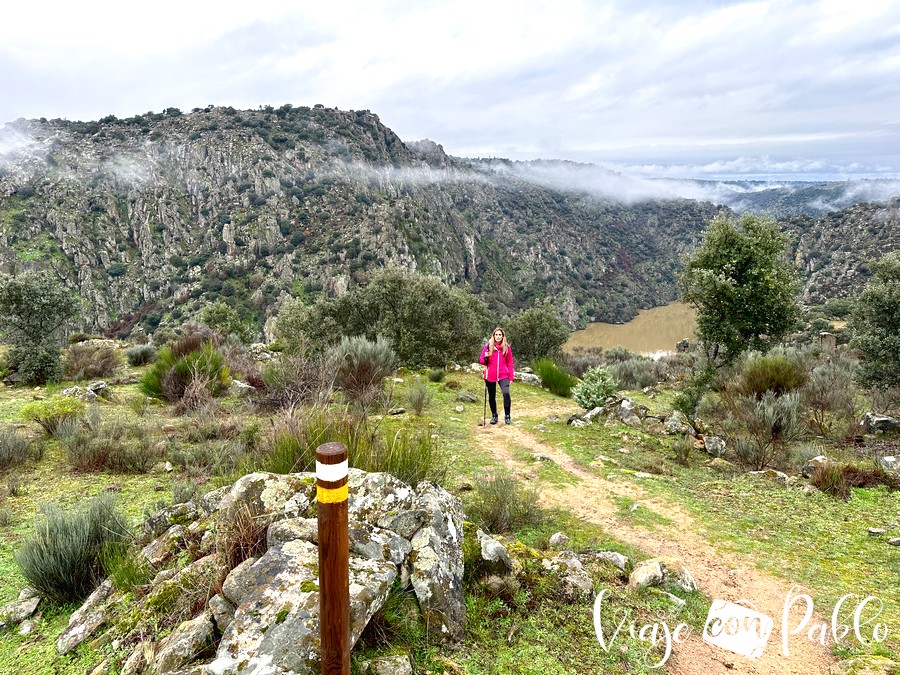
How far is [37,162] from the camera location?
74375 millimetres

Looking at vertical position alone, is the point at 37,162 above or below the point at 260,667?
above

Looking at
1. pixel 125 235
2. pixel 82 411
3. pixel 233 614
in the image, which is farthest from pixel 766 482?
pixel 125 235

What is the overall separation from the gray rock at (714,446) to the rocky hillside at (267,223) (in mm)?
45666

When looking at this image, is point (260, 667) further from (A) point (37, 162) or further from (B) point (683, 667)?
(A) point (37, 162)

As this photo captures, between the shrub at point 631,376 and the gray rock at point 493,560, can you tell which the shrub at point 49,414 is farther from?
the shrub at point 631,376

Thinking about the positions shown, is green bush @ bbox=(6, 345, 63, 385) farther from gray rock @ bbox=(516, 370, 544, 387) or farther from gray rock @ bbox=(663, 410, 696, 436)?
gray rock @ bbox=(663, 410, 696, 436)

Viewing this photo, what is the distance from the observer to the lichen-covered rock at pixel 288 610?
2074 millimetres

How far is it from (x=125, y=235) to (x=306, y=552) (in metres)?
84.9

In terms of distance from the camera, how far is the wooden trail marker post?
1.68m

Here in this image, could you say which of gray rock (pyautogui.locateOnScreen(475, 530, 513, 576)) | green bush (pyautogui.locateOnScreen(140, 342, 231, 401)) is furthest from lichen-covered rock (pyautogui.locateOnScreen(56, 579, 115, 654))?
green bush (pyautogui.locateOnScreen(140, 342, 231, 401))

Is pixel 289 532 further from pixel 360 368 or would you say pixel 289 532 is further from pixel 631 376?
pixel 631 376

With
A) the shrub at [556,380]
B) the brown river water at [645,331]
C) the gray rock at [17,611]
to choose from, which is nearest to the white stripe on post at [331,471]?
the gray rock at [17,611]

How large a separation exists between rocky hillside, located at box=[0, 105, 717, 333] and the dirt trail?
44.4m

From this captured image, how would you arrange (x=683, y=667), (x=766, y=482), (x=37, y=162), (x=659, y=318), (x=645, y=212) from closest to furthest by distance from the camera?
1. (x=683, y=667)
2. (x=766, y=482)
3. (x=37, y=162)
4. (x=659, y=318)
5. (x=645, y=212)
